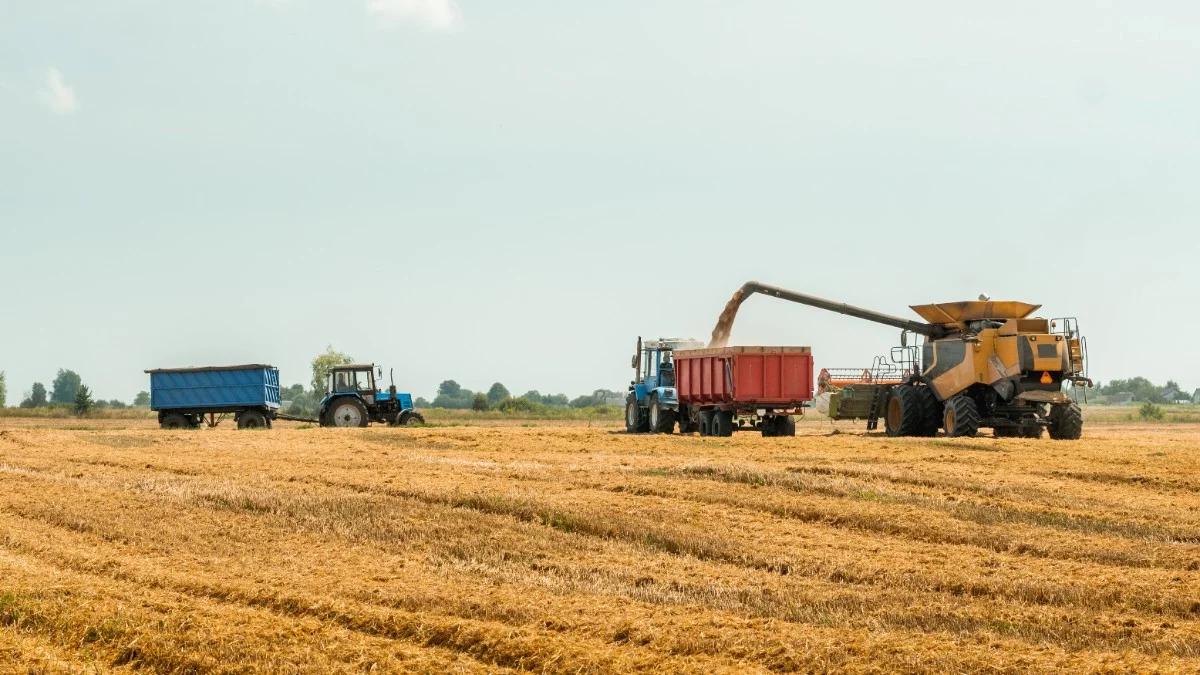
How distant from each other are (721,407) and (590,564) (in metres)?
18.8

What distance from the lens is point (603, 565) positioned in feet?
38.4

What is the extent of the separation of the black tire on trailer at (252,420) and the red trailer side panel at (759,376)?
14096mm

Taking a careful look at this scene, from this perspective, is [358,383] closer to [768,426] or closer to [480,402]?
[768,426]

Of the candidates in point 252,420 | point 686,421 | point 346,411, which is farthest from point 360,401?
point 686,421

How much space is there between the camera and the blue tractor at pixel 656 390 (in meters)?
33.7

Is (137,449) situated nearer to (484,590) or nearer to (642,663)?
(484,590)

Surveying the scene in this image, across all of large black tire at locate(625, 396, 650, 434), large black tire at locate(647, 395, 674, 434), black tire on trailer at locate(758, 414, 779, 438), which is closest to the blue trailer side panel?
large black tire at locate(625, 396, 650, 434)

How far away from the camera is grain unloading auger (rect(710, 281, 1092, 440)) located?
92.6ft

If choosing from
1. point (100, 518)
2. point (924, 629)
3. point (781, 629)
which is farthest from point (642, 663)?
point (100, 518)

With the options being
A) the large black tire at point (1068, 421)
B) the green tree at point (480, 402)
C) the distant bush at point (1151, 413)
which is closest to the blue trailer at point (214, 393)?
the large black tire at point (1068, 421)

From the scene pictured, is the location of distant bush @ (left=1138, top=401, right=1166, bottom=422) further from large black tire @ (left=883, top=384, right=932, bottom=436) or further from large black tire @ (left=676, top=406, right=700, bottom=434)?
large black tire @ (left=676, top=406, right=700, bottom=434)

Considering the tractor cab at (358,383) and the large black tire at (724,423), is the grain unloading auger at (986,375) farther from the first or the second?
the tractor cab at (358,383)

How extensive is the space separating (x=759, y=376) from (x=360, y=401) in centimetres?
1209

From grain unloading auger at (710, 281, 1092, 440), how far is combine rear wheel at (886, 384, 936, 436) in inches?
0.9
